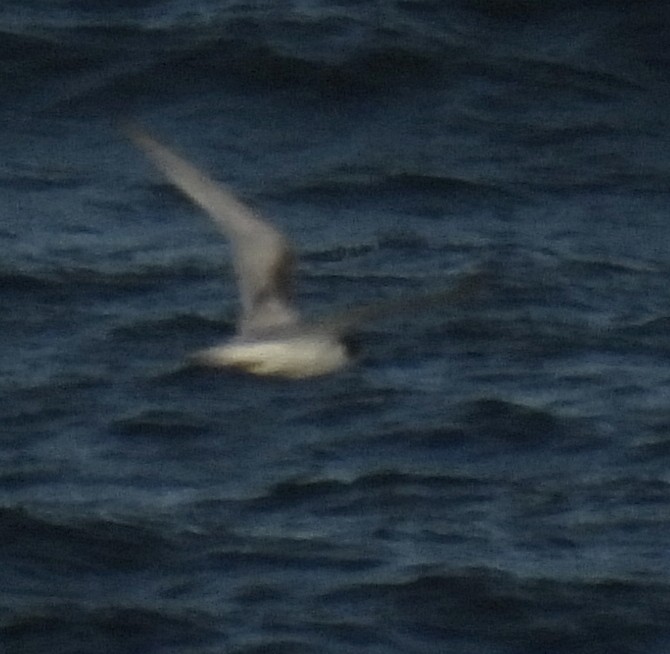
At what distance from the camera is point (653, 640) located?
11.3 m

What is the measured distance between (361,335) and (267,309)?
A: 3.58 metres

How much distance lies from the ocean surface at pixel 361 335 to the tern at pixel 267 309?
44.8 inches

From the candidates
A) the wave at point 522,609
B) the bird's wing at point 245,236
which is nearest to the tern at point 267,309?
the bird's wing at point 245,236

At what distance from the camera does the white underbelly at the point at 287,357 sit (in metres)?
9.21

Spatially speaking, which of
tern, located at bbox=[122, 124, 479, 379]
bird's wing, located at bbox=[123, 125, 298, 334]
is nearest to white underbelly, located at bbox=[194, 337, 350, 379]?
tern, located at bbox=[122, 124, 479, 379]

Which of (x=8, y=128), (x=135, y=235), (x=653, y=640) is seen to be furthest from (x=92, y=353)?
(x=653, y=640)

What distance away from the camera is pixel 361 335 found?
1350 centimetres

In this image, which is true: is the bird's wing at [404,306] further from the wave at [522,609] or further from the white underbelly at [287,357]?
the wave at [522,609]

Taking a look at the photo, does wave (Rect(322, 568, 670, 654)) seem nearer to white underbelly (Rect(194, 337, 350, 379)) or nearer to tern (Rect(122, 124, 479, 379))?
tern (Rect(122, 124, 479, 379))

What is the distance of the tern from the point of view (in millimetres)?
9102

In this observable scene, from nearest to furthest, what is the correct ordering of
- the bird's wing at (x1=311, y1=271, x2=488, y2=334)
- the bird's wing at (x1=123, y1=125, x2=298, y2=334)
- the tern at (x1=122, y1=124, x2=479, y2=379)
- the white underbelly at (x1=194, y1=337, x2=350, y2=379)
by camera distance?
1. the bird's wing at (x1=311, y1=271, x2=488, y2=334)
2. the tern at (x1=122, y1=124, x2=479, y2=379)
3. the white underbelly at (x1=194, y1=337, x2=350, y2=379)
4. the bird's wing at (x1=123, y1=125, x2=298, y2=334)

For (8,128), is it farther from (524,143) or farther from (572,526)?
(572,526)

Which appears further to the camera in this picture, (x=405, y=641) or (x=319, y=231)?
(x=319, y=231)

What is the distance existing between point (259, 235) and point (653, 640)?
2.19m
